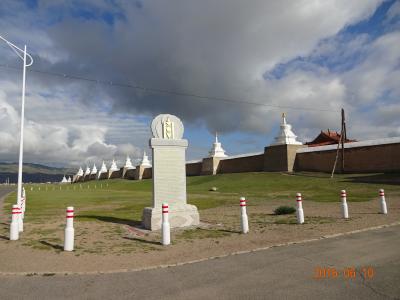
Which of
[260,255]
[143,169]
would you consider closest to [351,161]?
[260,255]

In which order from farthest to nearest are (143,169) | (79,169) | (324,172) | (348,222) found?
(79,169)
(143,169)
(324,172)
(348,222)

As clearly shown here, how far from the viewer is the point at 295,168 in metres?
41.0

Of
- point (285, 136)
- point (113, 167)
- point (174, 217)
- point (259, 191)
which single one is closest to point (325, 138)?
point (285, 136)

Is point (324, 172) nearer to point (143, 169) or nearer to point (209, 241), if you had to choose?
point (209, 241)

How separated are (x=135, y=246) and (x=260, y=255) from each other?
3105mm

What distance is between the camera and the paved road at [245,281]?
4.85 m

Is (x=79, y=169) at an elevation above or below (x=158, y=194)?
above

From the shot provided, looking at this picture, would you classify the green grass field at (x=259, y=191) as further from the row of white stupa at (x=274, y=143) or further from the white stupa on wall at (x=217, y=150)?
the white stupa on wall at (x=217, y=150)

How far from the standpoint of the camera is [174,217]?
37.6 feet

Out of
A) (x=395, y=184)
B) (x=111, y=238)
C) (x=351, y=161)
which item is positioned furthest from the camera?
(x=351, y=161)

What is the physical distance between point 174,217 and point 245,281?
20.4 feet
